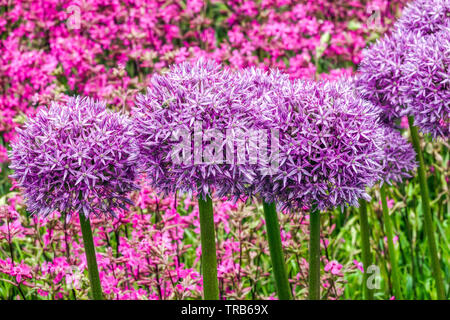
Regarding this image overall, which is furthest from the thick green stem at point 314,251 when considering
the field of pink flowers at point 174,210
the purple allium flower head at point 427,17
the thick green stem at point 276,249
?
the purple allium flower head at point 427,17

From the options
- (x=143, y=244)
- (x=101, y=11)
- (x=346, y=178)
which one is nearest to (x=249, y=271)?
(x=143, y=244)

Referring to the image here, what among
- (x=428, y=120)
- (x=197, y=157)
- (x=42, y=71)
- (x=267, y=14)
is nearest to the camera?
(x=197, y=157)

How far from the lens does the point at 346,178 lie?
2631mm

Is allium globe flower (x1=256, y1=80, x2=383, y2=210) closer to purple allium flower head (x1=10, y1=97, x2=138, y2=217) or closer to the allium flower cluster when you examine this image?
the allium flower cluster

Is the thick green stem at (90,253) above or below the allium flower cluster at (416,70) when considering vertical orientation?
below

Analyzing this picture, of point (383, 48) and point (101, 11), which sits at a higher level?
point (101, 11)

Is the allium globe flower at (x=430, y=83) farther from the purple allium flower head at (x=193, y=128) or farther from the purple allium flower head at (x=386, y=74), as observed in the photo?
the purple allium flower head at (x=193, y=128)

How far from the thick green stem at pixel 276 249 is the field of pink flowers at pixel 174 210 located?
26.1 inches

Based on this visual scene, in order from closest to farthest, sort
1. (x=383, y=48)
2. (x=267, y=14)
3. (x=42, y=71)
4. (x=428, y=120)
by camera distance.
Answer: (x=428, y=120), (x=383, y=48), (x=42, y=71), (x=267, y=14)

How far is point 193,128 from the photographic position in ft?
7.79

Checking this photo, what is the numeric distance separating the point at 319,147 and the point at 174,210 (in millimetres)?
1870

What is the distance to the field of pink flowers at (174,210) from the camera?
3891mm
